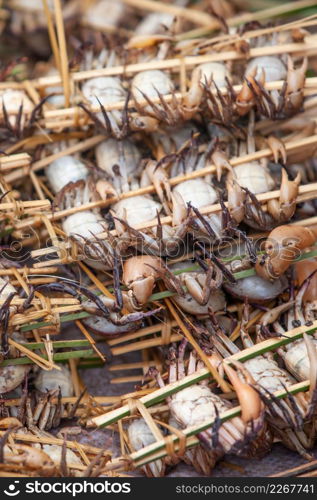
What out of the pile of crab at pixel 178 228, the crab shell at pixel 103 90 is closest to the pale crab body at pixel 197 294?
the pile of crab at pixel 178 228

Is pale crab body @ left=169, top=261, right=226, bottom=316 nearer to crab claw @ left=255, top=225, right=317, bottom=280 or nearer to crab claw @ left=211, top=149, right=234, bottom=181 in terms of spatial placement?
crab claw @ left=255, top=225, right=317, bottom=280

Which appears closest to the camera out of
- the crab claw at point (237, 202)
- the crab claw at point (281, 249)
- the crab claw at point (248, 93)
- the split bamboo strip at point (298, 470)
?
the split bamboo strip at point (298, 470)

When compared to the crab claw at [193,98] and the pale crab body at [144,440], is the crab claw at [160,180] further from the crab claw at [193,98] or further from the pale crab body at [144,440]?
the pale crab body at [144,440]
